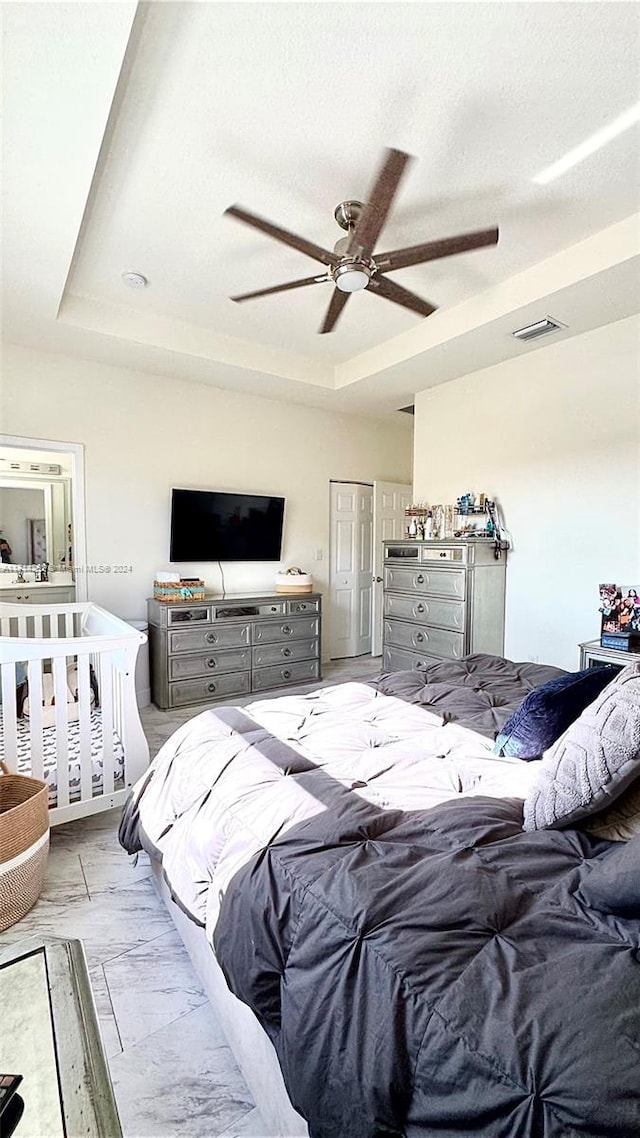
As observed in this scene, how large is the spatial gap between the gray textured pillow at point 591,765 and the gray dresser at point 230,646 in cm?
322

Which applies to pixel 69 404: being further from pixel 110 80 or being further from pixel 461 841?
pixel 461 841

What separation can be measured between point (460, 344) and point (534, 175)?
135cm

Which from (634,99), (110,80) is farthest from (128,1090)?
(634,99)

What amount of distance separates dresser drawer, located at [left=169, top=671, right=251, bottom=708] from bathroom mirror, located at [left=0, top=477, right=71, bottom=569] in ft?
5.14

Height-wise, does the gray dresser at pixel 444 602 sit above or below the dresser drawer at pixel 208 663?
above

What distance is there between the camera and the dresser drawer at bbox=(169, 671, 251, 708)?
398 cm

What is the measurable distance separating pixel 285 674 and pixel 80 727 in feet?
8.53

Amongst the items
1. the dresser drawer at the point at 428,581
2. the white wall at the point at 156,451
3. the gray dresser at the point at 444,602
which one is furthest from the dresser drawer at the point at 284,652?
the dresser drawer at the point at 428,581

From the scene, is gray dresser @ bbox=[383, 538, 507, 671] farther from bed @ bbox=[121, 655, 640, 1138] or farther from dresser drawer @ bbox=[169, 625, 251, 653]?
bed @ bbox=[121, 655, 640, 1138]

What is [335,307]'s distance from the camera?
104 inches

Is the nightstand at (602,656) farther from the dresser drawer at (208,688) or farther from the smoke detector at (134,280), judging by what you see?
the smoke detector at (134,280)

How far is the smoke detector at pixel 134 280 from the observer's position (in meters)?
3.07

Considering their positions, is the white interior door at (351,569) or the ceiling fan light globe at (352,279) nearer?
the ceiling fan light globe at (352,279)

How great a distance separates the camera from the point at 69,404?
3.88 metres
